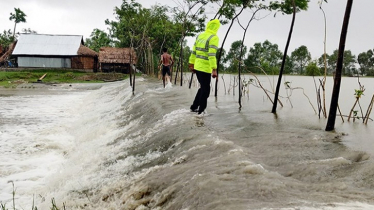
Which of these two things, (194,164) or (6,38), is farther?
(6,38)

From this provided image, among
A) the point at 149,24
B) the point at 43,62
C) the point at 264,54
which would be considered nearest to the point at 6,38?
the point at 43,62

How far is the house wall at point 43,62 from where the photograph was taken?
4081 centimetres

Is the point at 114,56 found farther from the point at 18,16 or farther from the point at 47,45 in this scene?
the point at 18,16

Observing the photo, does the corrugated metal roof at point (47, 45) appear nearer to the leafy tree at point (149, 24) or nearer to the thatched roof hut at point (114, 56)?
the thatched roof hut at point (114, 56)

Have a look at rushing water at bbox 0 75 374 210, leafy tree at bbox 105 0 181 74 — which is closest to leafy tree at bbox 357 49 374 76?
leafy tree at bbox 105 0 181 74

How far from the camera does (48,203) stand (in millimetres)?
5168

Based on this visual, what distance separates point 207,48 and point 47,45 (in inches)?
1523

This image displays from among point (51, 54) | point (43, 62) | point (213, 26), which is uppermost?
point (51, 54)

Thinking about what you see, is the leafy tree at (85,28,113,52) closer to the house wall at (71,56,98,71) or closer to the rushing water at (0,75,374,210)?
the house wall at (71,56,98,71)

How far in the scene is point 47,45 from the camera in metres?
41.8

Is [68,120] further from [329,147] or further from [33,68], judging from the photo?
[33,68]

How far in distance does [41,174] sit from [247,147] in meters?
4.20

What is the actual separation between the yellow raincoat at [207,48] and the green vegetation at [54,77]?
29.2 meters

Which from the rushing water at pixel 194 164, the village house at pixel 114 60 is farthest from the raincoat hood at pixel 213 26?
the village house at pixel 114 60
